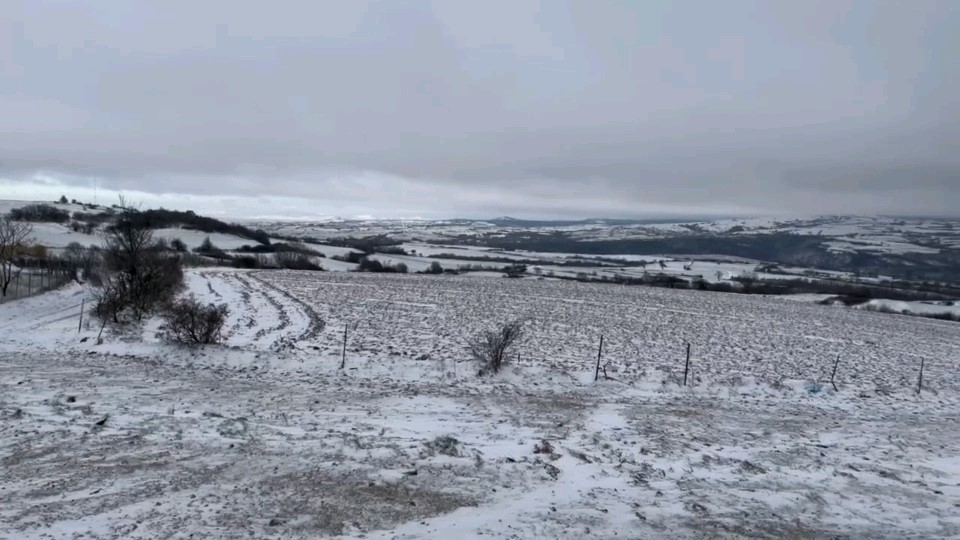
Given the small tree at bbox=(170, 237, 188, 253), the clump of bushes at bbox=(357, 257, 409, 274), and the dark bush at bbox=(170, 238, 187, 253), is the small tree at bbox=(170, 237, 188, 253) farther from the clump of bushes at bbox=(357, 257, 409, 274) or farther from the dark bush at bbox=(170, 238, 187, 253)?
the clump of bushes at bbox=(357, 257, 409, 274)

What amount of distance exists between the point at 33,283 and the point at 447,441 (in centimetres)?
5014

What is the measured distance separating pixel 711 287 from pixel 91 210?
143422 millimetres

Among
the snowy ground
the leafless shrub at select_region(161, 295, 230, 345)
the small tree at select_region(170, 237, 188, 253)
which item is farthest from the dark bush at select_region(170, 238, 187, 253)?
the leafless shrub at select_region(161, 295, 230, 345)

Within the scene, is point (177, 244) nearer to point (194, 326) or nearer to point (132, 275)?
point (132, 275)

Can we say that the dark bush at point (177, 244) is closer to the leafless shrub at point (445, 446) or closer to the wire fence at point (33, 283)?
the wire fence at point (33, 283)

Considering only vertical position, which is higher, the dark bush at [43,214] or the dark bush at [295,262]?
the dark bush at [43,214]

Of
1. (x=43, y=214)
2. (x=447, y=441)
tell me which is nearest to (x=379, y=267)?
(x=447, y=441)

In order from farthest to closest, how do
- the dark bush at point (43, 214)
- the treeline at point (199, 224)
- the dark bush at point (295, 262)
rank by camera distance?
the treeline at point (199, 224) < the dark bush at point (43, 214) < the dark bush at point (295, 262)

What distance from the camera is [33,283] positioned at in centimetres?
4594

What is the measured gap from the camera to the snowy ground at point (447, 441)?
7.08 metres

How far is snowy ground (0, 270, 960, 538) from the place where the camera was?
708 cm

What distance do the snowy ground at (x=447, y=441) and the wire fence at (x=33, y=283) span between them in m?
17.1

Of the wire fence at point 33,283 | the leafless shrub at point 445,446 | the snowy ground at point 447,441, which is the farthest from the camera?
the wire fence at point 33,283

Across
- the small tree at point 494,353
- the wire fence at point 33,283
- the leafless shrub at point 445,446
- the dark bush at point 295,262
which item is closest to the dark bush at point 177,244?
the dark bush at point 295,262
